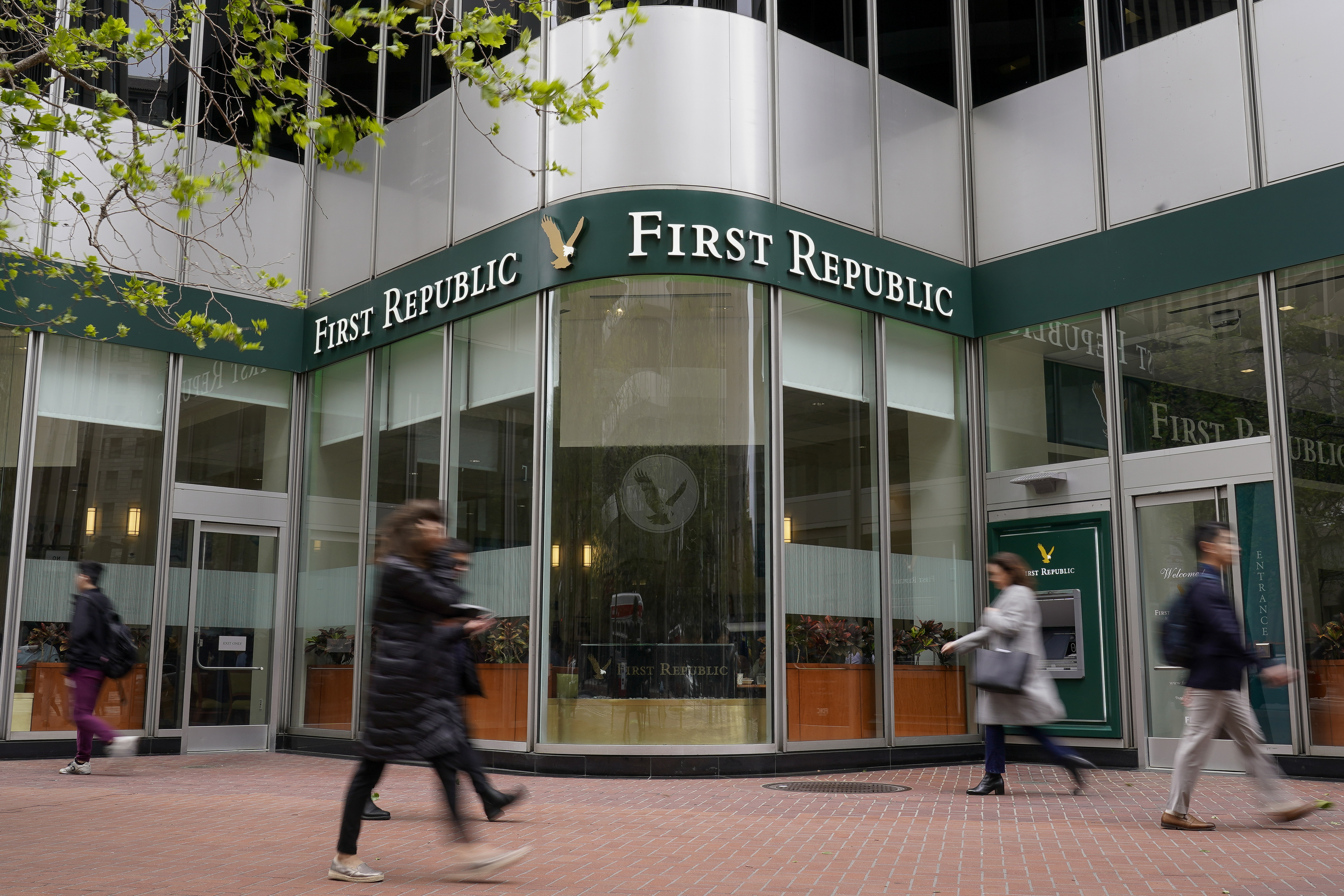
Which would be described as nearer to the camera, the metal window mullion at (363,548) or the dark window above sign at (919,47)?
the dark window above sign at (919,47)

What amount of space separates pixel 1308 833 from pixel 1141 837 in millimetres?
1002

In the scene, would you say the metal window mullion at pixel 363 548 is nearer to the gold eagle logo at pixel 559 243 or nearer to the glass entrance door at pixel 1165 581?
the gold eagle logo at pixel 559 243

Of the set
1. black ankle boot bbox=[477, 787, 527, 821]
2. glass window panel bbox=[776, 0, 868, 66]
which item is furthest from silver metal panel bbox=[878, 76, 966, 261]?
black ankle boot bbox=[477, 787, 527, 821]

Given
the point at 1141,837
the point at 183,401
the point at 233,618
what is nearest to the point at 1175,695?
the point at 1141,837

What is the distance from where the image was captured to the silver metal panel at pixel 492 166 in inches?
454

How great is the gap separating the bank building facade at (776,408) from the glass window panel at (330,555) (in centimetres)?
6

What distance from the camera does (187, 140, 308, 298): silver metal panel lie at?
13.7 metres

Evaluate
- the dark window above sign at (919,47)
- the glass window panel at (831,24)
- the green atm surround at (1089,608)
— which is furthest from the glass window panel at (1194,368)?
the glass window panel at (831,24)

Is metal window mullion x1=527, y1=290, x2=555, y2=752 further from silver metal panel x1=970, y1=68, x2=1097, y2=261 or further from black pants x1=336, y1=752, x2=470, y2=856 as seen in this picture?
black pants x1=336, y1=752, x2=470, y2=856

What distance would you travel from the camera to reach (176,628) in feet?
42.6

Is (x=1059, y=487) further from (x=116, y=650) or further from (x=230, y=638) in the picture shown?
(x=230, y=638)

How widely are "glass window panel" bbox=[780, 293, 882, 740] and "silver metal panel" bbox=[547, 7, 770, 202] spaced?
4.81 ft

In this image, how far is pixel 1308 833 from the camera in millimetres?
6770

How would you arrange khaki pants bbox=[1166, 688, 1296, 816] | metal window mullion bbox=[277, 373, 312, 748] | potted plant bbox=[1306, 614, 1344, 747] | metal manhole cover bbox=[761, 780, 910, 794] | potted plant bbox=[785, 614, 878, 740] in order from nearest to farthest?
1. khaki pants bbox=[1166, 688, 1296, 816]
2. metal manhole cover bbox=[761, 780, 910, 794]
3. potted plant bbox=[1306, 614, 1344, 747]
4. potted plant bbox=[785, 614, 878, 740]
5. metal window mullion bbox=[277, 373, 312, 748]
